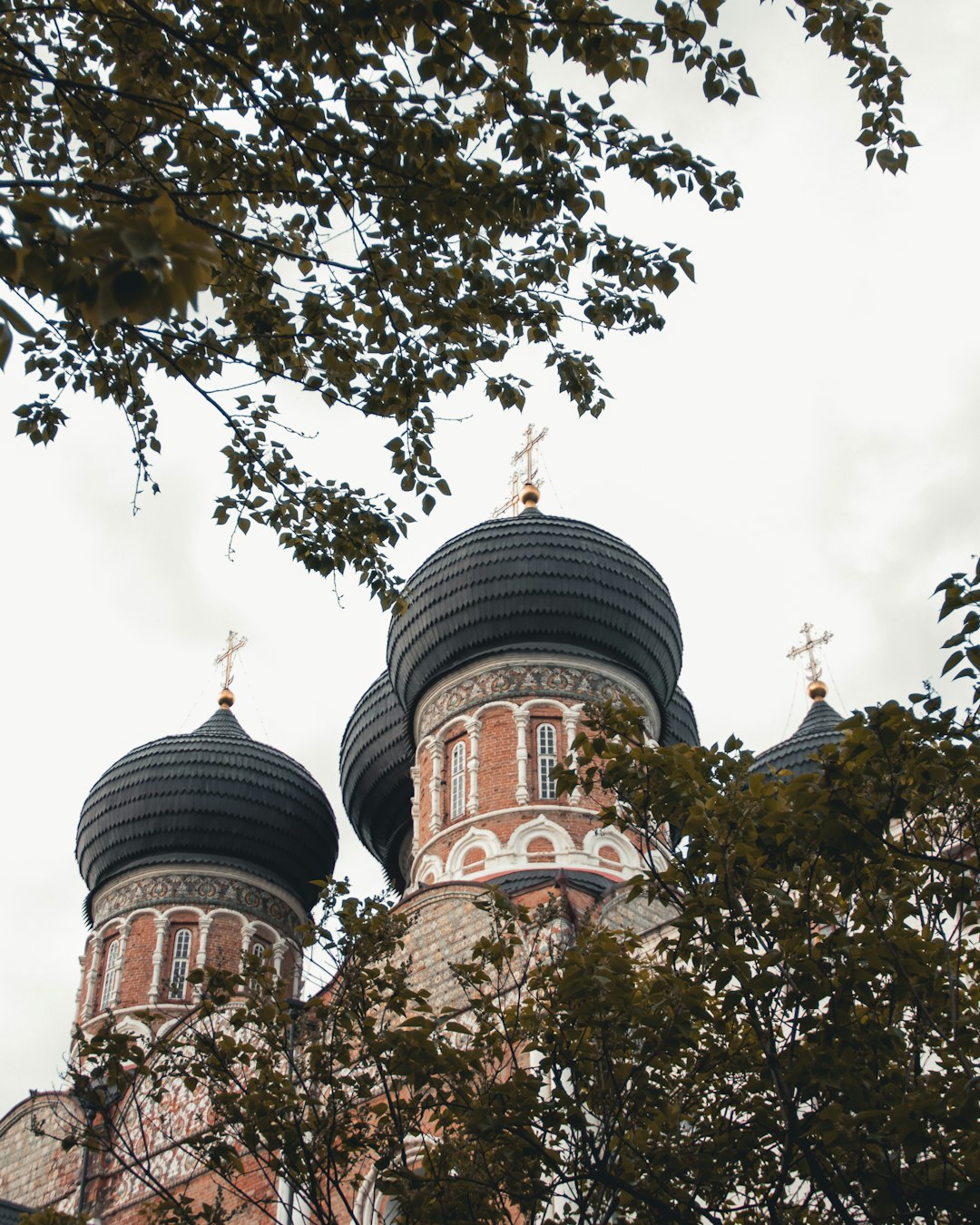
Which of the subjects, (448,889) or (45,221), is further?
(448,889)

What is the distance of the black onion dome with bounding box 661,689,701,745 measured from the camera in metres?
23.3

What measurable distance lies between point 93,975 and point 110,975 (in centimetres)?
32

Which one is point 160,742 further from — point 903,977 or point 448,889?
point 903,977

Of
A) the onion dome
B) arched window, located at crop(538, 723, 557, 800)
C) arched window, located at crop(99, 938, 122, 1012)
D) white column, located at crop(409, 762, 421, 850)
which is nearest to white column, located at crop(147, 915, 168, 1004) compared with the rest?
arched window, located at crop(99, 938, 122, 1012)

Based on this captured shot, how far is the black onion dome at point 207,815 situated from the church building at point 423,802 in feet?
0.10

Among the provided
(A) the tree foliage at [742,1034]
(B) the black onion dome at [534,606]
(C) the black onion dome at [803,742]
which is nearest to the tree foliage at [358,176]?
(A) the tree foliage at [742,1034]

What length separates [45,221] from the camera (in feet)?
10.4

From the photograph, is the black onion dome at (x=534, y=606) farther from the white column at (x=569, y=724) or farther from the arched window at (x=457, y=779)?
the arched window at (x=457, y=779)

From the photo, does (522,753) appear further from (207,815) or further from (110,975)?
(110,975)

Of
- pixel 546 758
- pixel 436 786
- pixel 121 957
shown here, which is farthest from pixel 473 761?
pixel 121 957

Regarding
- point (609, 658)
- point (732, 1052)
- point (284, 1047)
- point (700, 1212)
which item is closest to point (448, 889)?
point (609, 658)

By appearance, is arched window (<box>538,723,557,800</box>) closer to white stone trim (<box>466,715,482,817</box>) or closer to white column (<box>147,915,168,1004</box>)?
white stone trim (<box>466,715,482,817</box>)

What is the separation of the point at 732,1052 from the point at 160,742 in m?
17.7

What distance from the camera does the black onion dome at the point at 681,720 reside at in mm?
23281
